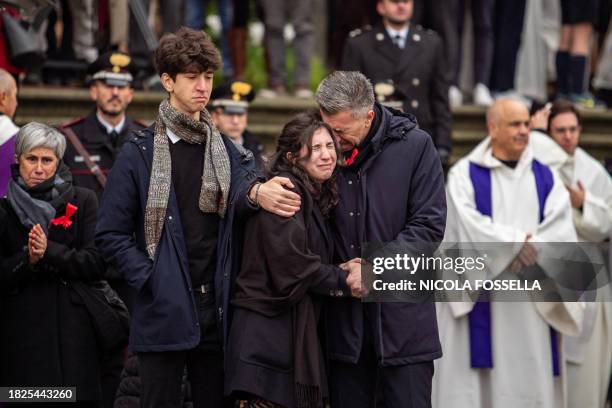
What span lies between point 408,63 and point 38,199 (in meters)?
3.59

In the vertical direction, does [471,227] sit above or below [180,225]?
below

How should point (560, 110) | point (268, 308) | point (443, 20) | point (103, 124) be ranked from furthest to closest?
point (443, 20), point (560, 110), point (103, 124), point (268, 308)

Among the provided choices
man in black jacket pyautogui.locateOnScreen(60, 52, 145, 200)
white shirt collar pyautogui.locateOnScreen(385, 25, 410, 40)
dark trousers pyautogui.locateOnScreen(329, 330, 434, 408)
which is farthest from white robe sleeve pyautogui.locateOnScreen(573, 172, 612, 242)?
man in black jacket pyautogui.locateOnScreen(60, 52, 145, 200)

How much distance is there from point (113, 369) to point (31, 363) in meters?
0.63

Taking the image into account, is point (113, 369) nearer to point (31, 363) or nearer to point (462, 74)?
point (31, 363)

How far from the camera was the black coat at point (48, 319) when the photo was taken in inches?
246

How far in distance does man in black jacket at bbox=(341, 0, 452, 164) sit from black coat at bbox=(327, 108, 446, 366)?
3.12m

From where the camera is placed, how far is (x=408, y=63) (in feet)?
29.6

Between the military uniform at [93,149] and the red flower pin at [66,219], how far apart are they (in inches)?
49.5

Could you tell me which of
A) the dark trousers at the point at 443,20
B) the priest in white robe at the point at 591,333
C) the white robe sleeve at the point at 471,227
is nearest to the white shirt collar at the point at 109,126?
the white robe sleeve at the point at 471,227

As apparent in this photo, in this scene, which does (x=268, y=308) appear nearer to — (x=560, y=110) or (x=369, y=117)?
(x=369, y=117)

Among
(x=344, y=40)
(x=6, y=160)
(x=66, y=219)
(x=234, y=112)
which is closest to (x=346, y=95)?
(x=66, y=219)

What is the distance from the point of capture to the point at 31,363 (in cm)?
627

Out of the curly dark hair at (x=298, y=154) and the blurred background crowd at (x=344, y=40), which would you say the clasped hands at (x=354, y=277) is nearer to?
the curly dark hair at (x=298, y=154)
